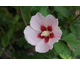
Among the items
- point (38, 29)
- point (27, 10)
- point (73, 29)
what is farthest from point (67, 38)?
point (27, 10)

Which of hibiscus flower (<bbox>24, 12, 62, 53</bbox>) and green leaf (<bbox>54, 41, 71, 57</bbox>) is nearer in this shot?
hibiscus flower (<bbox>24, 12, 62, 53</bbox>)

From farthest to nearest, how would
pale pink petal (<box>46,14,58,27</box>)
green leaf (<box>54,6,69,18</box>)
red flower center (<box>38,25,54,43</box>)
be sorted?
1. green leaf (<box>54,6,69,18</box>)
2. red flower center (<box>38,25,54,43</box>)
3. pale pink petal (<box>46,14,58,27</box>)

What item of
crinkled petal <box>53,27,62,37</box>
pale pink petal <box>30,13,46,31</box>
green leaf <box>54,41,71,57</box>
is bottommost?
green leaf <box>54,41,71,57</box>

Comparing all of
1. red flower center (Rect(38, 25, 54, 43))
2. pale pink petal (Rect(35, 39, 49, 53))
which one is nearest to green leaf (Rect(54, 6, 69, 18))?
red flower center (Rect(38, 25, 54, 43))

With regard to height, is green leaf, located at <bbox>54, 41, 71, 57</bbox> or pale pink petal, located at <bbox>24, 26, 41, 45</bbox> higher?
pale pink petal, located at <bbox>24, 26, 41, 45</bbox>

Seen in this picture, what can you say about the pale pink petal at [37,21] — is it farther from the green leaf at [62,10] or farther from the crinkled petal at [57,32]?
the green leaf at [62,10]

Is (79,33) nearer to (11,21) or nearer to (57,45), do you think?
(57,45)

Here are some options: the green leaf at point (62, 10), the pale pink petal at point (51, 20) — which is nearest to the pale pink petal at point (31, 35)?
the pale pink petal at point (51, 20)

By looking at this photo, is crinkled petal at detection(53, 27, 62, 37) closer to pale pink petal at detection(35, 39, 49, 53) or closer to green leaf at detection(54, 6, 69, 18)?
pale pink petal at detection(35, 39, 49, 53)
